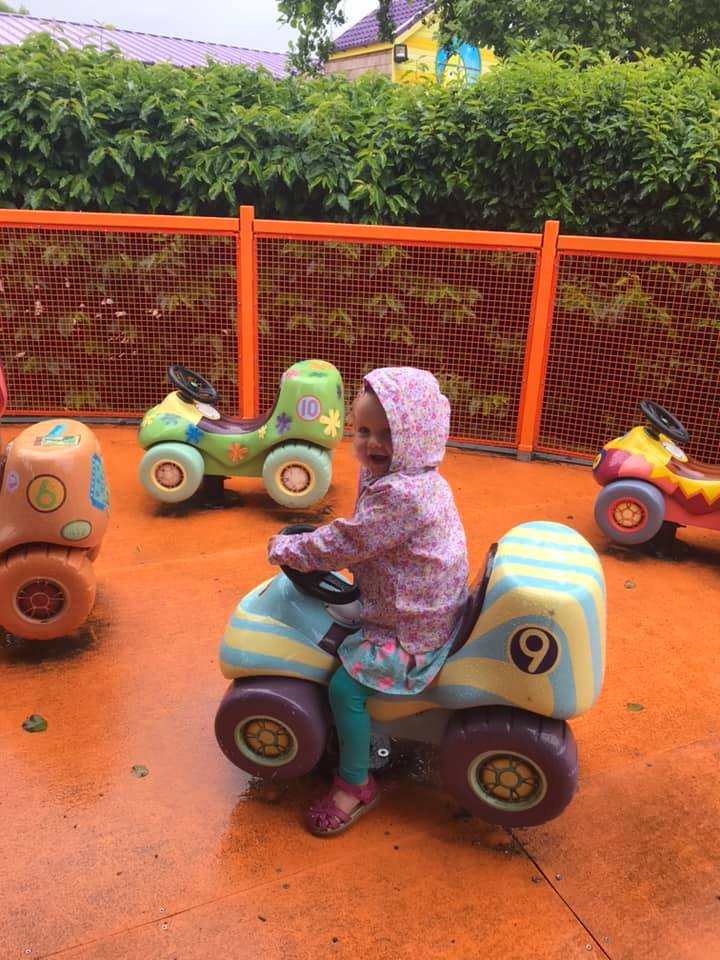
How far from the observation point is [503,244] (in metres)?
6.14

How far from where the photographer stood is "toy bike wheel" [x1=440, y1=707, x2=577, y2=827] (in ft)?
7.85

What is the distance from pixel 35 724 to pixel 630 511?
3.40 m

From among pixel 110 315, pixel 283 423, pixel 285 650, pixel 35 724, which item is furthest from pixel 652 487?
pixel 110 315

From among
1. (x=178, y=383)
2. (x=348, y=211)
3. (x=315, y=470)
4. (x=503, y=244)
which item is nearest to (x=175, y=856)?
(x=315, y=470)

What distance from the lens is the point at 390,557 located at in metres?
2.48

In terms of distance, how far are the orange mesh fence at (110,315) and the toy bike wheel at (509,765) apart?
4960mm

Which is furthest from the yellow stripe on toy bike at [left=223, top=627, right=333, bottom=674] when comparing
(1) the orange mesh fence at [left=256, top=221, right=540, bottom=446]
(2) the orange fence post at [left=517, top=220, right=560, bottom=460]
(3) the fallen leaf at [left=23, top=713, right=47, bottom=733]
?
(1) the orange mesh fence at [left=256, top=221, right=540, bottom=446]

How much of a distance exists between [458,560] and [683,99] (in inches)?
218

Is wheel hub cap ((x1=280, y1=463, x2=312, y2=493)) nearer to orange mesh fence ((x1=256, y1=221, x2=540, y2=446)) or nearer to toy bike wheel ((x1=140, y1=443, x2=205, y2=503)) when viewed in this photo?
toy bike wheel ((x1=140, y1=443, x2=205, y2=503))

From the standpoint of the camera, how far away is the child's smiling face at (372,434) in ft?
7.81

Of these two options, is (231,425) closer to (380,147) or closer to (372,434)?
(372,434)

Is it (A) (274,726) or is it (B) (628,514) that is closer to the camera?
(A) (274,726)

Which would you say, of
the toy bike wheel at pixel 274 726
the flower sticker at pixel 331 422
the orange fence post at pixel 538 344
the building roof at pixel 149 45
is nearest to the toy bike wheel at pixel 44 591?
the toy bike wheel at pixel 274 726

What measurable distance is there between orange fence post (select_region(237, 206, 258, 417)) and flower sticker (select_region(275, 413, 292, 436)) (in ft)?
5.77
